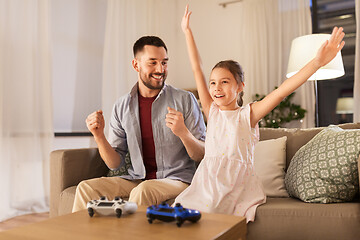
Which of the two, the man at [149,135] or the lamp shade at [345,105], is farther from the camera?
the lamp shade at [345,105]

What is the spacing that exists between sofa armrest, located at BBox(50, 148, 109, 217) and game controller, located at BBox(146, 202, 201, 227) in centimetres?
107

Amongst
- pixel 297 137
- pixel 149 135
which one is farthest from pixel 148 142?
pixel 297 137

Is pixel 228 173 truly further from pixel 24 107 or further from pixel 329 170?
pixel 24 107

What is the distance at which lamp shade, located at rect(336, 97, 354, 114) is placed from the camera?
4262 millimetres

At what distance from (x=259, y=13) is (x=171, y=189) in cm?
338

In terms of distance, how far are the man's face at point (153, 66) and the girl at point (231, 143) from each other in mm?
285

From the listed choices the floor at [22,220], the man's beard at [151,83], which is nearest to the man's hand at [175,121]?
the man's beard at [151,83]

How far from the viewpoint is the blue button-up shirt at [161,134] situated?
1.86m

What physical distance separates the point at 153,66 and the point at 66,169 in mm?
717

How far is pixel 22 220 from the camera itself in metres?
2.82

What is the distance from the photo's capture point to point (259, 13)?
14.6 ft

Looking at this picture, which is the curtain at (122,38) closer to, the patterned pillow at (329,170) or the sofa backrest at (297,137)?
the sofa backrest at (297,137)

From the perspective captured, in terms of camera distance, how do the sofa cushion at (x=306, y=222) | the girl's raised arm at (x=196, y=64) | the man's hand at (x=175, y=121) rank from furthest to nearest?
the girl's raised arm at (x=196, y=64), the man's hand at (x=175, y=121), the sofa cushion at (x=306, y=222)

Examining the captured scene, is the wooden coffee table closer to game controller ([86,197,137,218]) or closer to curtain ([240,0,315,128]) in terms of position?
game controller ([86,197,137,218])
